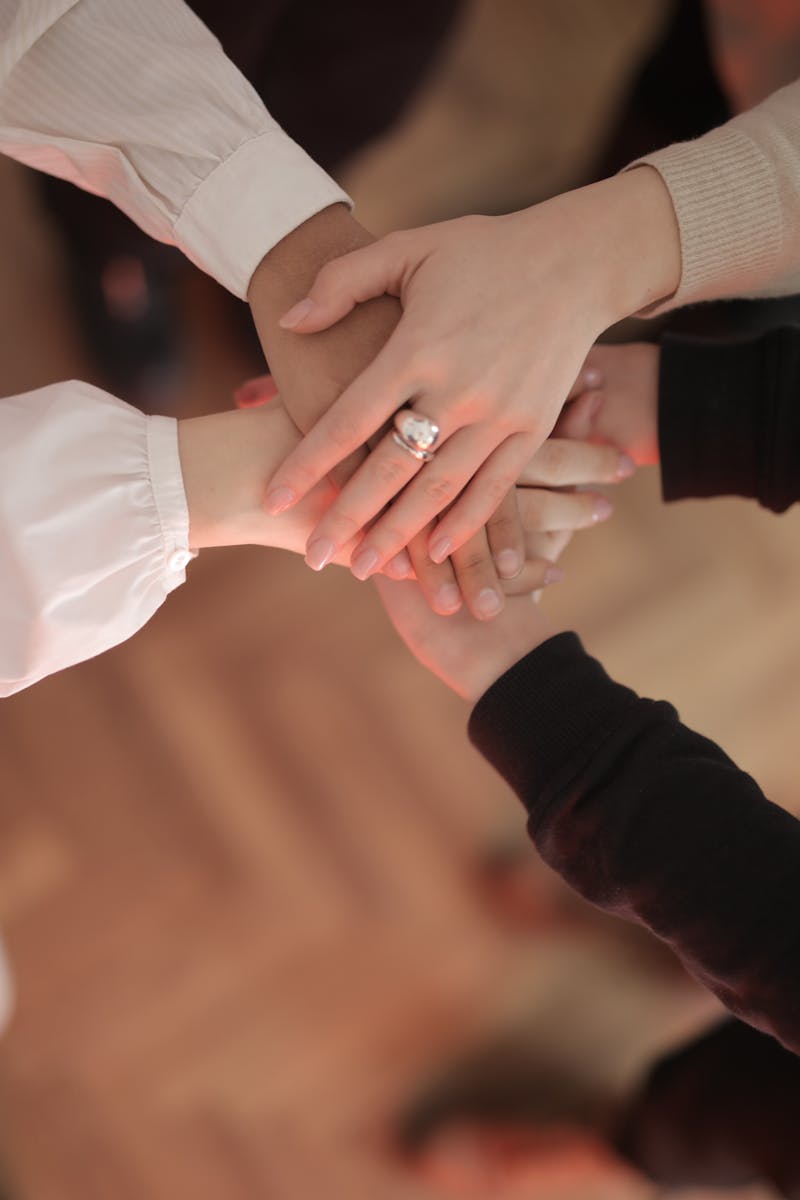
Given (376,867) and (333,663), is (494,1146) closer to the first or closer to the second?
(376,867)

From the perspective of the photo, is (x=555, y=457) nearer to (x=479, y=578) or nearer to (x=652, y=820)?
(x=479, y=578)

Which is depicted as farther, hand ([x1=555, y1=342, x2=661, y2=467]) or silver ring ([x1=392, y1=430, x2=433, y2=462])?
hand ([x1=555, y1=342, x2=661, y2=467])

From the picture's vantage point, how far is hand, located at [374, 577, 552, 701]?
800mm

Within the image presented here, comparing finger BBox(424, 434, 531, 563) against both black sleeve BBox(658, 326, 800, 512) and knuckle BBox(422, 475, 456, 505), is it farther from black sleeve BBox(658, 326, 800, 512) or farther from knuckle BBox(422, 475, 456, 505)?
black sleeve BBox(658, 326, 800, 512)

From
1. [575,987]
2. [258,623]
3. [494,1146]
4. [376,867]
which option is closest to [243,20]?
[258,623]

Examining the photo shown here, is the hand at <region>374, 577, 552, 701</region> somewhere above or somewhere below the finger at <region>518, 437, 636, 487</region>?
below

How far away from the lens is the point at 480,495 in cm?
77

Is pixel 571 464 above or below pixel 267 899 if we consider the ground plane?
above

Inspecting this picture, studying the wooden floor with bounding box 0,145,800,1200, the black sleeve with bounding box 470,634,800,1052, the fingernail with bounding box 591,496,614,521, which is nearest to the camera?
the black sleeve with bounding box 470,634,800,1052

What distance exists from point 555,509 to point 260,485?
0.75 feet

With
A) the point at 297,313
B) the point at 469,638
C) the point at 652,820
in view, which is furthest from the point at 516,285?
the point at 652,820

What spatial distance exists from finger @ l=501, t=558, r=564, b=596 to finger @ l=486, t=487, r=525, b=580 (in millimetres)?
17

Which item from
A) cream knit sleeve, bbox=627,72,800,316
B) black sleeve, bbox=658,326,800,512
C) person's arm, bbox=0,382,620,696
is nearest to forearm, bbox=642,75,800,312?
cream knit sleeve, bbox=627,72,800,316

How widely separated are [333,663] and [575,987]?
1.62ft
